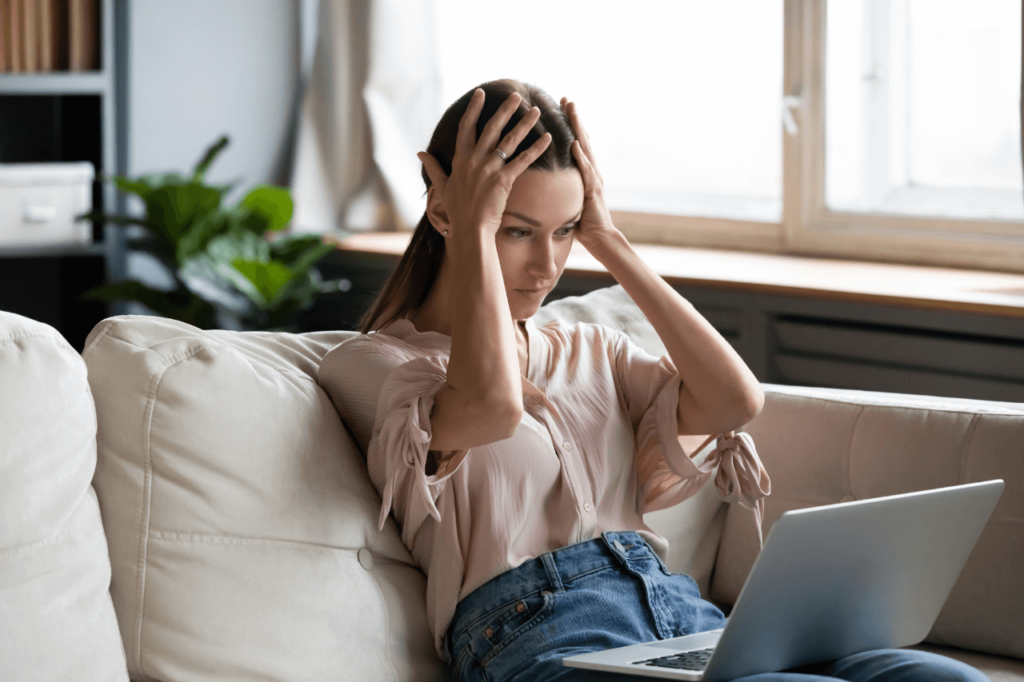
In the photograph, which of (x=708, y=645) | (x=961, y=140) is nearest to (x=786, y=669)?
(x=708, y=645)

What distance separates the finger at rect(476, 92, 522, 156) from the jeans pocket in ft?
1.65

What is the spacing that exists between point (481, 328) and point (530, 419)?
0.17 metres

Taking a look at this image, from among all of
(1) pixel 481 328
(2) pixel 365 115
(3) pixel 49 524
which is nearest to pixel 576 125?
(1) pixel 481 328

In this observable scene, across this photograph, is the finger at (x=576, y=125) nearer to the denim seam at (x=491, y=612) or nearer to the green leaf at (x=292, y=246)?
the denim seam at (x=491, y=612)

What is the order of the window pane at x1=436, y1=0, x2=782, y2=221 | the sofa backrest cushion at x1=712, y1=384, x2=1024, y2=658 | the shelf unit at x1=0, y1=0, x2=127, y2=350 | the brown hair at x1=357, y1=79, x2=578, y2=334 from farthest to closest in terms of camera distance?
1. the shelf unit at x1=0, y1=0, x2=127, y2=350
2. the window pane at x1=436, y1=0, x2=782, y2=221
3. the sofa backrest cushion at x1=712, y1=384, x2=1024, y2=658
4. the brown hair at x1=357, y1=79, x2=578, y2=334

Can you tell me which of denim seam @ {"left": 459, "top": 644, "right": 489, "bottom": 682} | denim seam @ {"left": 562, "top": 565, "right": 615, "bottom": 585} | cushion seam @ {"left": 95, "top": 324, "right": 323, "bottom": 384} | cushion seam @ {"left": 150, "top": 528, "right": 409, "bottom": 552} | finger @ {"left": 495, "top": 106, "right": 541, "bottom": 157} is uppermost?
finger @ {"left": 495, "top": 106, "right": 541, "bottom": 157}

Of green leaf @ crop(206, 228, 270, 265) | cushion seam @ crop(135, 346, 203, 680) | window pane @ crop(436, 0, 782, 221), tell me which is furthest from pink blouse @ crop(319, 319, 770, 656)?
green leaf @ crop(206, 228, 270, 265)

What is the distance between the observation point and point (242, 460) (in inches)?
46.8

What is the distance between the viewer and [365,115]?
3.51 meters

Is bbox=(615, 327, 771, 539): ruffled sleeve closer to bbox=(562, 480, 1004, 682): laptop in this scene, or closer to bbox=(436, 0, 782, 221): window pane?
bbox=(562, 480, 1004, 682): laptop

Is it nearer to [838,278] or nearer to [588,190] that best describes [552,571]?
Result: [588,190]

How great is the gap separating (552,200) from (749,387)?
341 mm

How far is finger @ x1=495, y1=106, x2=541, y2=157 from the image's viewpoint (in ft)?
4.07

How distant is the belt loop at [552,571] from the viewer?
1235mm
